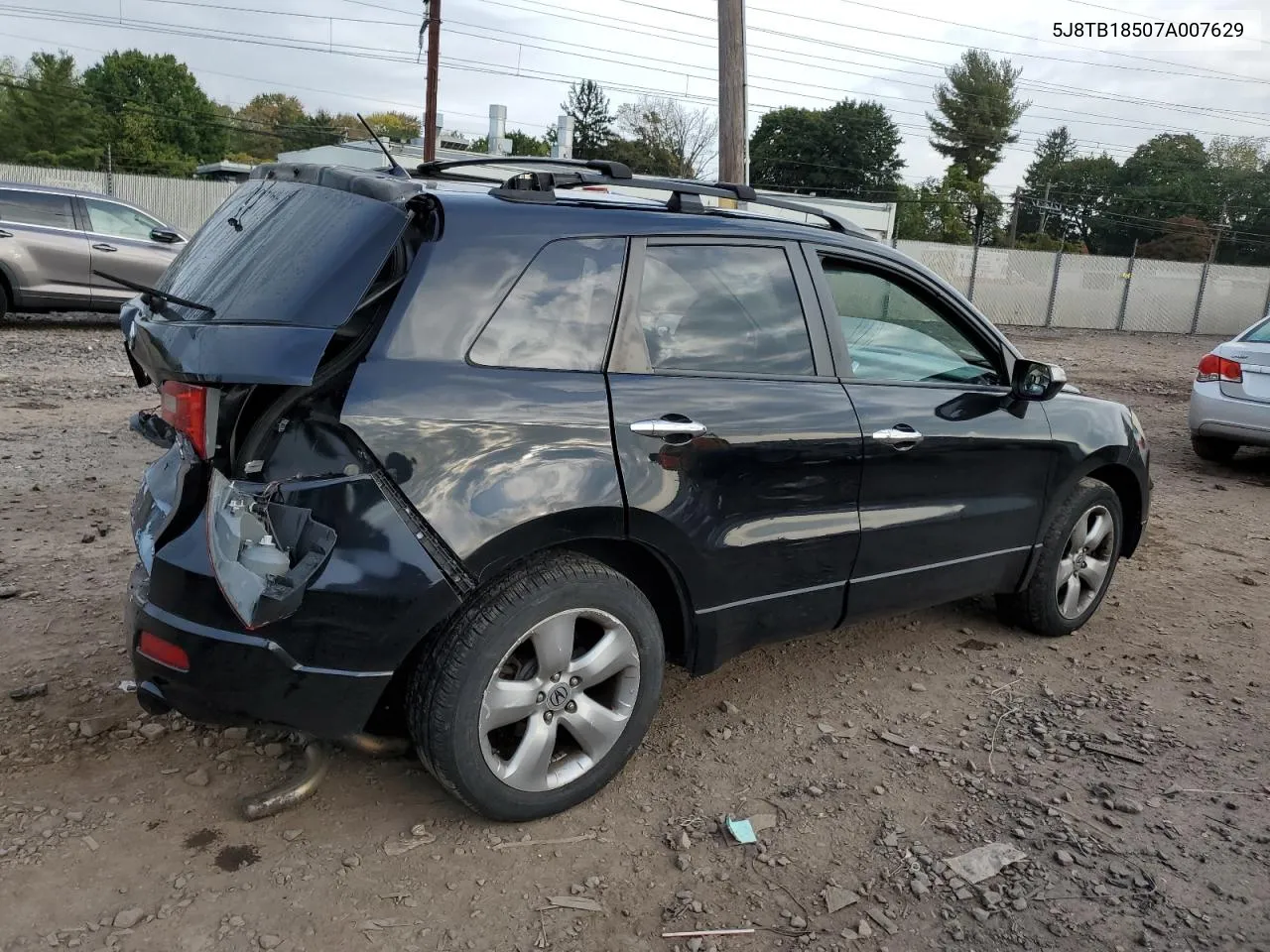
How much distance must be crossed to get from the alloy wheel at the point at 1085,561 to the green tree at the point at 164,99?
6727 centimetres

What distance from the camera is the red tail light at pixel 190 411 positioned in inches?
101

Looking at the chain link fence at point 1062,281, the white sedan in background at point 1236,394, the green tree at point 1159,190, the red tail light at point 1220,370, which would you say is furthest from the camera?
the green tree at point 1159,190

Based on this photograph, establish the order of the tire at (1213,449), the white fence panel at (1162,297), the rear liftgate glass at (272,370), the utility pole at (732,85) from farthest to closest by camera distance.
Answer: the white fence panel at (1162,297)
the utility pole at (732,85)
the tire at (1213,449)
the rear liftgate glass at (272,370)

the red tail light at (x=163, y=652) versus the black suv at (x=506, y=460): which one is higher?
the black suv at (x=506, y=460)

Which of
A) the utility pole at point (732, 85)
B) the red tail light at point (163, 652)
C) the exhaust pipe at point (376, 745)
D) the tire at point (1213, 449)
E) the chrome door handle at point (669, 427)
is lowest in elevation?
the exhaust pipe at point (376, 745)

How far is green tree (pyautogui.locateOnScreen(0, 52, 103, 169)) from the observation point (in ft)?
182

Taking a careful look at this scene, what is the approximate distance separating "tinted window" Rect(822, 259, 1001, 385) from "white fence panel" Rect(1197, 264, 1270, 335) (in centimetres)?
2860

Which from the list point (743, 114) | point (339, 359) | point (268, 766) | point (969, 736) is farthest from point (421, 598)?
point (743, 114)

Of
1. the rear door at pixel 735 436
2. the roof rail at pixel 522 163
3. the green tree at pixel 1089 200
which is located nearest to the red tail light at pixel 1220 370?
the rear door at pixel 735 436

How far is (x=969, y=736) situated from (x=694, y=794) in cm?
112

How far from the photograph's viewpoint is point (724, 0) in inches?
389

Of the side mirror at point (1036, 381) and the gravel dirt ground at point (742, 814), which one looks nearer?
the gravel dirt ground at point (742, 814)

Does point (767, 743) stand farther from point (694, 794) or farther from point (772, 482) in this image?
point (772, 482)

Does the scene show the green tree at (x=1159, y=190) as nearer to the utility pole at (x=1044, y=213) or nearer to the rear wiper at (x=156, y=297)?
the utility pole at (x=1044, y=213)
